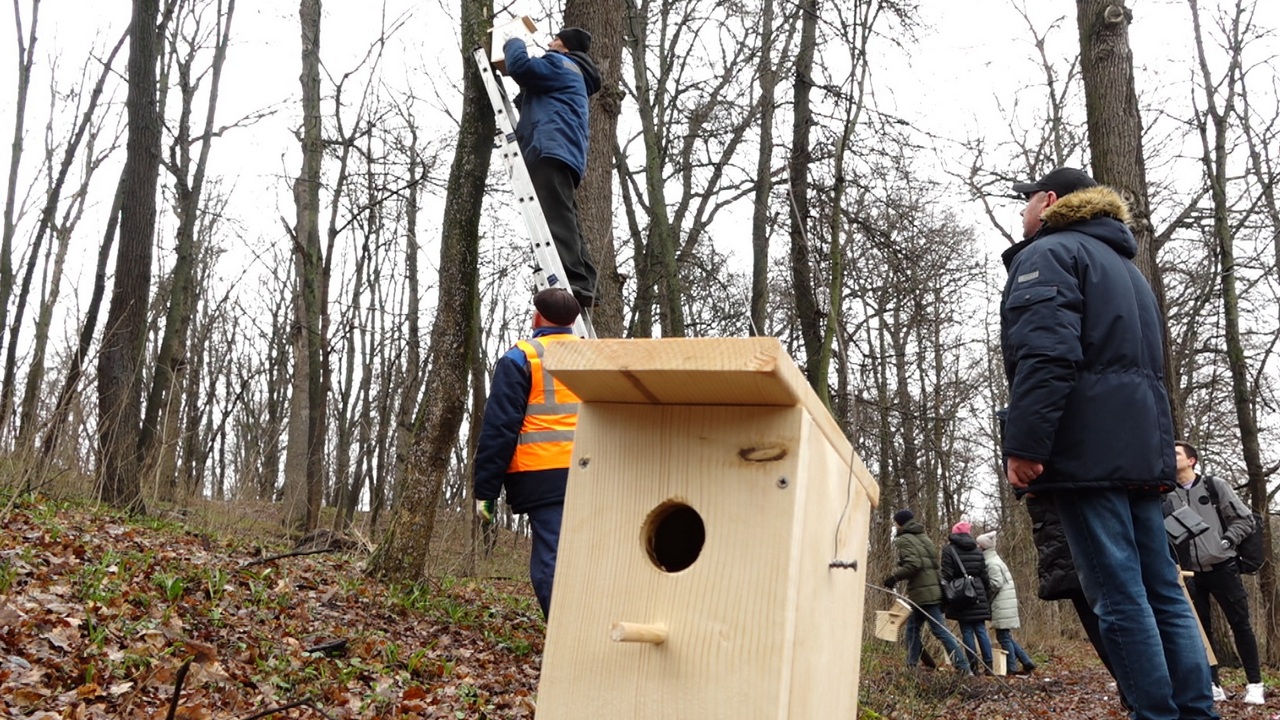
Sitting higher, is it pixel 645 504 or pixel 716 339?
pixel 716 339

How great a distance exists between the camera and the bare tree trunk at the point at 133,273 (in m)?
7.37

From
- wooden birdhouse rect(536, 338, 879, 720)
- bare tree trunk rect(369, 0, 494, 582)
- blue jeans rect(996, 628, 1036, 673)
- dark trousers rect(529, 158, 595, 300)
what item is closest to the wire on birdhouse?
wooden birdhouse rect(536, 338, 879, 720)

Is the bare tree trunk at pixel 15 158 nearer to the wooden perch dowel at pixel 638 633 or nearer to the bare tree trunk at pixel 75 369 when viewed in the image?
the bare tree trunk at pixel 75 369

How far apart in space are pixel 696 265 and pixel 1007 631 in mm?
5615

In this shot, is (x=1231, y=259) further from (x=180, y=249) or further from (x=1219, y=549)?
(x=180, y=249)

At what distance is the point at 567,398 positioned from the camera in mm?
3988

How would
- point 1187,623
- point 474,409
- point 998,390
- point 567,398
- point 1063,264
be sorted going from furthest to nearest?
point 998,390
point 474,409
point 567,398
point 1063,264
point 1187,623

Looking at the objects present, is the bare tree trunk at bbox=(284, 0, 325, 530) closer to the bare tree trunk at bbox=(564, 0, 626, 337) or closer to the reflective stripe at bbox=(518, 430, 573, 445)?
the bare tree trunk at bbox=(564, 0, 626, 337)

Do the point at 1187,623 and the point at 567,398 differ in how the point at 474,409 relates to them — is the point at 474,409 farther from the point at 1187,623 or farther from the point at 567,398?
the point at 1187,623

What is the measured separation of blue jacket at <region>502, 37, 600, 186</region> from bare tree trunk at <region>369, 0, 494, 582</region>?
0.54 metres

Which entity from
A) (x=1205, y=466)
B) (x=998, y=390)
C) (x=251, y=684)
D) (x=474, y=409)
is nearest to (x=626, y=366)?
(x=251, y=684)

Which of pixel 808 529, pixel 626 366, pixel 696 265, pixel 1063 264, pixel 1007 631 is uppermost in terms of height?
pixel 696 265

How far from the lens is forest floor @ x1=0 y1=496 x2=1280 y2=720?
3.26 metres

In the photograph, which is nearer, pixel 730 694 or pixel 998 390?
pixel 730 694
